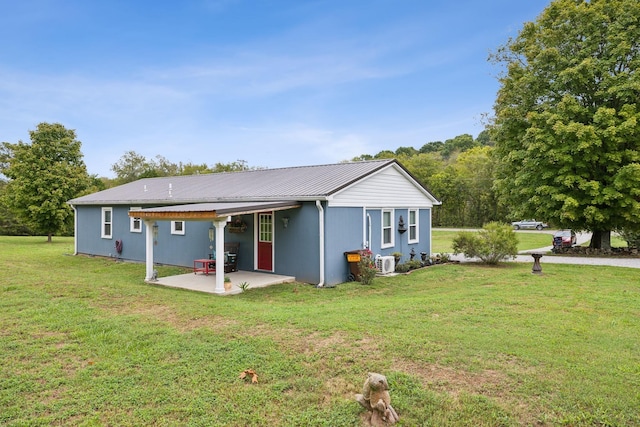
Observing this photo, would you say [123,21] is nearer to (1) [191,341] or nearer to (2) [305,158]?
(1) [191,341]

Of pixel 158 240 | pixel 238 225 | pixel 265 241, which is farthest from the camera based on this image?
pixel 158 240

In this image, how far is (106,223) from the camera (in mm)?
16969

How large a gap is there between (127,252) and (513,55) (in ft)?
66.3

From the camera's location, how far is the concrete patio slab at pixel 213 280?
389 inches

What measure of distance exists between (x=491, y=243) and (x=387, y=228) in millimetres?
3812

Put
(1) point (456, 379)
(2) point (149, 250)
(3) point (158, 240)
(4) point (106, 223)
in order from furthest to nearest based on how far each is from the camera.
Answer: (4) point (106, 223) < (3) point (158, 240) < (2) point (149, 250) < (1) point (456, 379)

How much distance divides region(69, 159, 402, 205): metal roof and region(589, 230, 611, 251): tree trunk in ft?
37.0

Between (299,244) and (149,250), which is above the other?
(299,244)

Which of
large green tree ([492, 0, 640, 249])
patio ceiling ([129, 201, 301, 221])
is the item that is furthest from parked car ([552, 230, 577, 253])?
patio ceiling ([129, 201, 301, 221])

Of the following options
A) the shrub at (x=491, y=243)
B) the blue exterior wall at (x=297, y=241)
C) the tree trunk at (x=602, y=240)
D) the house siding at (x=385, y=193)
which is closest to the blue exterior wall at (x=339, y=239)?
the blue exterior wall at (x=297, y=241)

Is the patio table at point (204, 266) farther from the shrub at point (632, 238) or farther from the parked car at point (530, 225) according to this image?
the parked car at point (530, 225)

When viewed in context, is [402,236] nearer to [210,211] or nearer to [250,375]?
[210,211]

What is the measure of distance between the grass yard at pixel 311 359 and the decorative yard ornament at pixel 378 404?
0.45ft

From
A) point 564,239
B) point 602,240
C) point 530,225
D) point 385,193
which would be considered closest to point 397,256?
point 385,193
